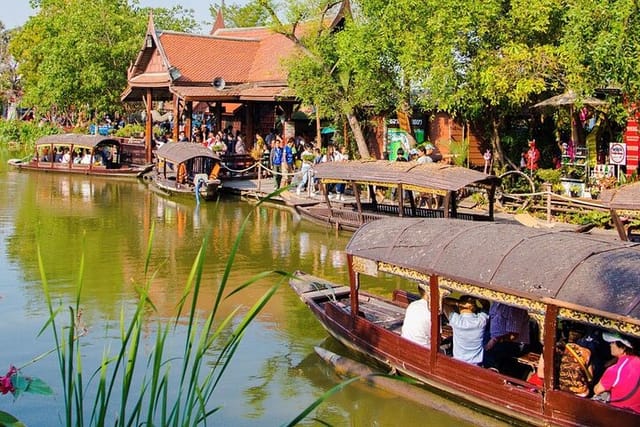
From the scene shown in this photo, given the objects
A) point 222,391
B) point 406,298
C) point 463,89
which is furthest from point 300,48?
point 222,391

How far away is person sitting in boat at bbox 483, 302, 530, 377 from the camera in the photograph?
9109mm

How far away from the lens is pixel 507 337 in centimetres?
915

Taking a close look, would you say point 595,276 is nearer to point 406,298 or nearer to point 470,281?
point 470,281

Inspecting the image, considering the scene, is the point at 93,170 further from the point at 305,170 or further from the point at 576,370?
the point at 576,370

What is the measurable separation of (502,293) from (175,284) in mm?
7626

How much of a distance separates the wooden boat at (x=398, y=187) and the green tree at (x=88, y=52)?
63.5 feet

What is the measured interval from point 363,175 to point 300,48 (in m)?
7.48

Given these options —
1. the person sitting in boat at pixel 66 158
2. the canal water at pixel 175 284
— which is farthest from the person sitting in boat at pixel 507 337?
the person sitting in boat at pixel 66 158

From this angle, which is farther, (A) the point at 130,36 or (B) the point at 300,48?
(A) the point at 130,36

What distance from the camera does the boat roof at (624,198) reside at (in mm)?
12602

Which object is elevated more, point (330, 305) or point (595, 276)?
point (595, 276)

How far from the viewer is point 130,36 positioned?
3934 cm

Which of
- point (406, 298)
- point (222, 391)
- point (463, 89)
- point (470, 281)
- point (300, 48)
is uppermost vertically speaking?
point (300, 48)

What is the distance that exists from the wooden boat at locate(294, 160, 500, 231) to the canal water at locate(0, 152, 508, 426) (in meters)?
0.54
